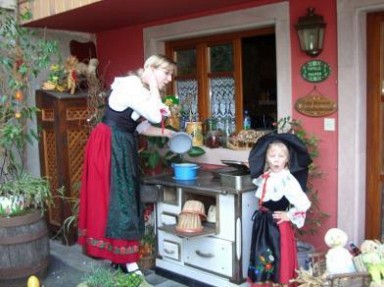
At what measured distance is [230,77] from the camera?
14.2 feet

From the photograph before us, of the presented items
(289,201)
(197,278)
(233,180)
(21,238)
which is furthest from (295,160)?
(21,238)

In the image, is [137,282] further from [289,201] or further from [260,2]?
[260,2]

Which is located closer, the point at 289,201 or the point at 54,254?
the point at 289,201

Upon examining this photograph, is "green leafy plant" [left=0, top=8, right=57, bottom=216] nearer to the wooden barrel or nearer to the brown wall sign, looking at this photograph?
the wooden barrel

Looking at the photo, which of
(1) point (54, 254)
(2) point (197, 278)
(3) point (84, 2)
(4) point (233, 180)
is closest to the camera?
(4) point (233, 180)

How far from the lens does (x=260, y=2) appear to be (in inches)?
150

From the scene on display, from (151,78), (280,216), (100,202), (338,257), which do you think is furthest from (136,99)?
(338,257)

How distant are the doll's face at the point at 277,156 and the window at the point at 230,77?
3.56 ft

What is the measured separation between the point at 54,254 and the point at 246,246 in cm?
216

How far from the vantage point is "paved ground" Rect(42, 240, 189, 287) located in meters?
3.85

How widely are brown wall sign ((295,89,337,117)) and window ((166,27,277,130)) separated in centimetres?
46

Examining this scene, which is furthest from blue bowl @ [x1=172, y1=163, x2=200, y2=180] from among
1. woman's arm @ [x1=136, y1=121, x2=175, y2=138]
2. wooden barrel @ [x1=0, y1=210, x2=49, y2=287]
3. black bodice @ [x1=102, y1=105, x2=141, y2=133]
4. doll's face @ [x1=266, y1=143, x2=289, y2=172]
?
wooden barrel @ [x1=0, y1=210, x2=49, y2=287]

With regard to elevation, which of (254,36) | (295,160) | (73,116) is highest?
(254,36)

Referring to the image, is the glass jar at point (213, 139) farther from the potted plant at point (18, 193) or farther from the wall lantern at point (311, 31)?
the potted plant at point (18, 193)
